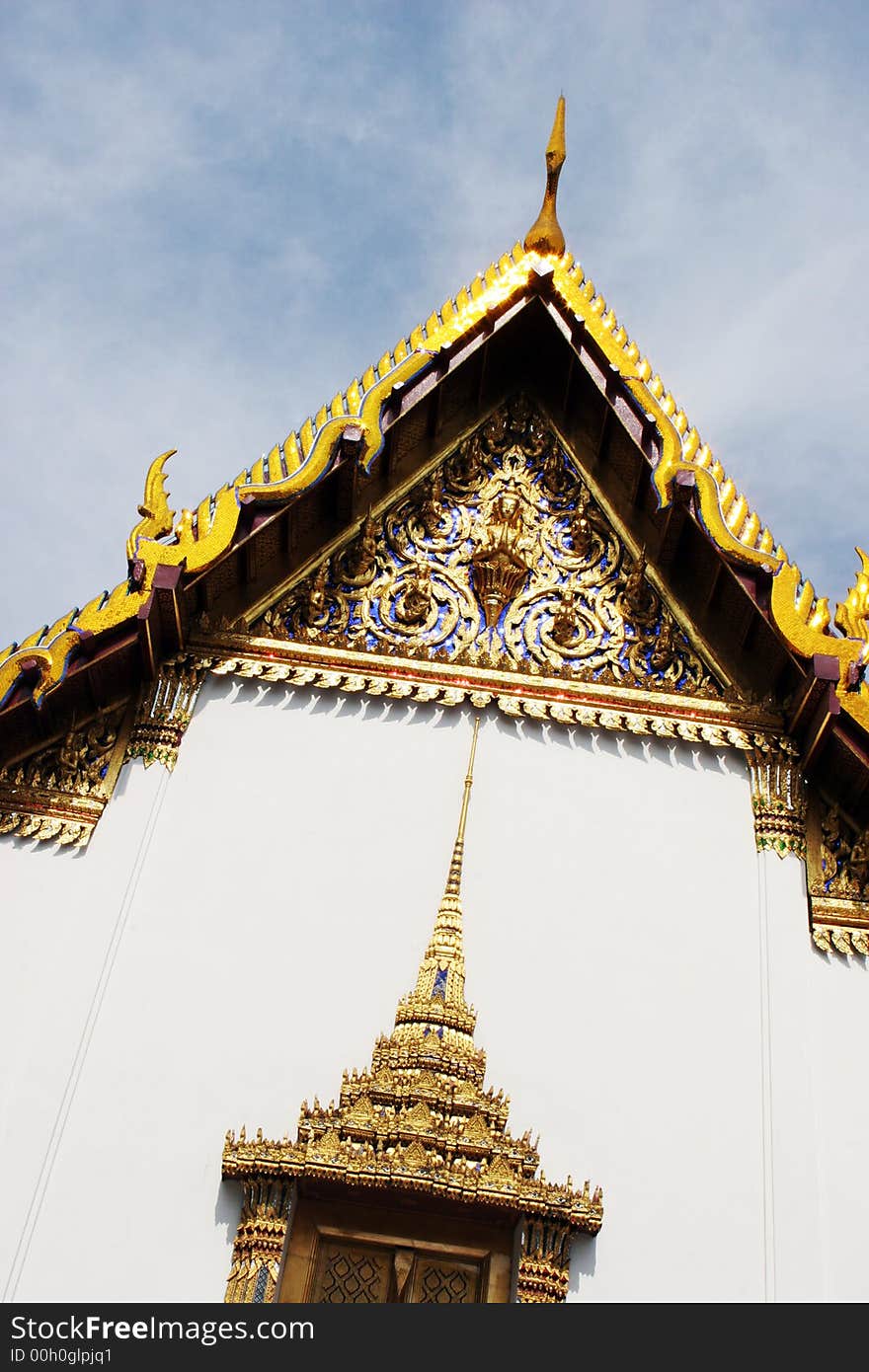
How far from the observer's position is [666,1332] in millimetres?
4051

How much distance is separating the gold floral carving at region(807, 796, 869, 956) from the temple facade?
1 cm

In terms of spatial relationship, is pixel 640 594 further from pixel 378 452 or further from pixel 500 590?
pixel 378 452

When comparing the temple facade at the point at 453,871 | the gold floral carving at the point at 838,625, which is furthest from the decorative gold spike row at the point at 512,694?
the gold floral carving at the point at 838,625

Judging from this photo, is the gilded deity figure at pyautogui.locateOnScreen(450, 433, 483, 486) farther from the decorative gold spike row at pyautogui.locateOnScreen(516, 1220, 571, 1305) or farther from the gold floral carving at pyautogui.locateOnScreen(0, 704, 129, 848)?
the decorative gold spike row at pyautogui.locateOnScreen(516, 1220, 571, 1305)

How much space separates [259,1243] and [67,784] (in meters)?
1.86

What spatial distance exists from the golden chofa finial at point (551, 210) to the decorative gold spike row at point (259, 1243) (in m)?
4.49

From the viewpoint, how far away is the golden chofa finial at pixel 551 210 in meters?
6.80

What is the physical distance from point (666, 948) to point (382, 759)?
4.37 ft

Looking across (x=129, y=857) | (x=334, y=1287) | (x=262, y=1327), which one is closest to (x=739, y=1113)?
(x=334, y=1287)

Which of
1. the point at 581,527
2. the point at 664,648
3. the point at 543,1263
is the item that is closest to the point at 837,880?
A: the point at 664,648

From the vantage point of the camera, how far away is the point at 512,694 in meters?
5.74

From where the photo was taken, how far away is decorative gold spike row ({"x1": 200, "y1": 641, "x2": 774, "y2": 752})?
5.67 m

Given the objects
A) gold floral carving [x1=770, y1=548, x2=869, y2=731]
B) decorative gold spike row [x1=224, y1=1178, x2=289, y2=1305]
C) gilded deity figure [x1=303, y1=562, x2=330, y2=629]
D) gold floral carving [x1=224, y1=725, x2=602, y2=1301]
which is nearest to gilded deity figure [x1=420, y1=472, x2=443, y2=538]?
gilded deity figure [x1=303, y1=562, x2=330, y2=629]

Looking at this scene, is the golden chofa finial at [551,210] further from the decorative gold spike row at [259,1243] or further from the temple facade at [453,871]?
the decorative gold spike row at [259,1243]
